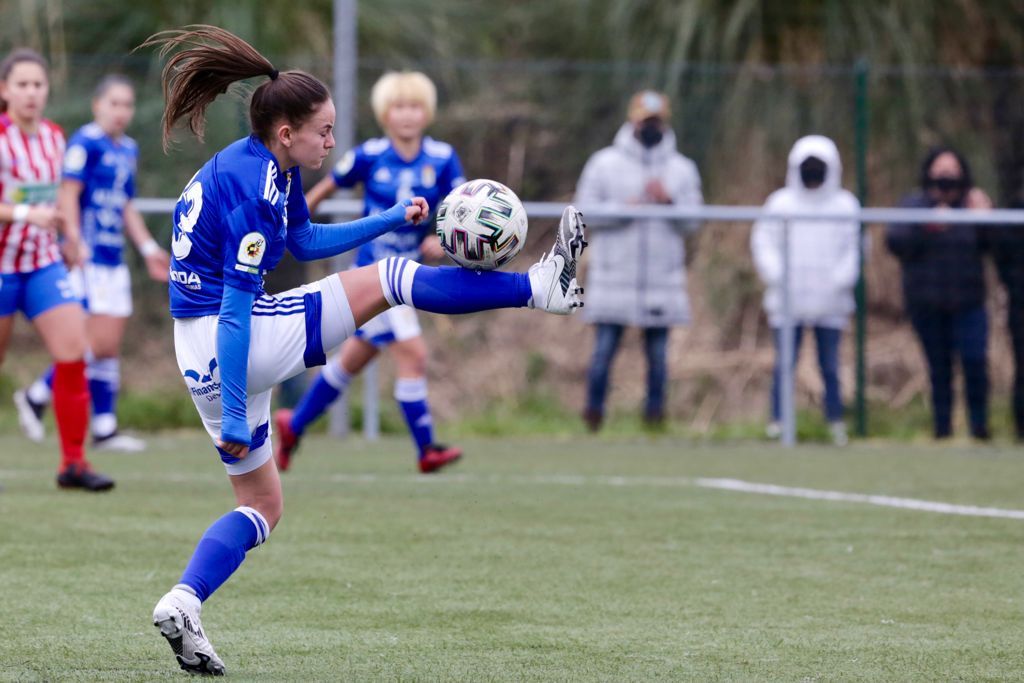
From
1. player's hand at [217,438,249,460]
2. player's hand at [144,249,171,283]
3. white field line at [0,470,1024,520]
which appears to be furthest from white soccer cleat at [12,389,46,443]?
player's hand at [217,438,249,460]

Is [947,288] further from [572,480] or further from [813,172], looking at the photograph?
[572,480]

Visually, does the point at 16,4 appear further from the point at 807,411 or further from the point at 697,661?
the point at 697,661

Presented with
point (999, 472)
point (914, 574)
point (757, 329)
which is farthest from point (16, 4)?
point (914, 574)

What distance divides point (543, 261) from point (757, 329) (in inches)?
370

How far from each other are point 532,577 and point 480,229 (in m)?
1.60

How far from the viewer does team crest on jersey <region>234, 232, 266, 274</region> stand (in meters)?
4.17

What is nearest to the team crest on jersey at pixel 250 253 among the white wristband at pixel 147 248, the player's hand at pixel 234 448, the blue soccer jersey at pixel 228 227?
the blue soccer jersey at pixel 228 227

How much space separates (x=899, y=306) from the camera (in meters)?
12.3

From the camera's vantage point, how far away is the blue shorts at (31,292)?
7453 millimetres

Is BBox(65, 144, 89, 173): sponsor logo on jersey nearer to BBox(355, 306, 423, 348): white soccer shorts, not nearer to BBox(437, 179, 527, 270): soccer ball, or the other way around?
BBox(355, 306, 423, 348): white soccer shorts

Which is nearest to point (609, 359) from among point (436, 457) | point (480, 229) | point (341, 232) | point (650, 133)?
point (650, 133)

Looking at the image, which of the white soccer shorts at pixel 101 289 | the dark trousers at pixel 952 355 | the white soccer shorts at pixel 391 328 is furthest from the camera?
the dark trousers at pixel 952 355

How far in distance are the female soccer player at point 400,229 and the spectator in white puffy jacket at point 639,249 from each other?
7.99 feet

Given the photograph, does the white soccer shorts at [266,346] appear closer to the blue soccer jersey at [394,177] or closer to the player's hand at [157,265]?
the blue soccer jersey at [394,177]
